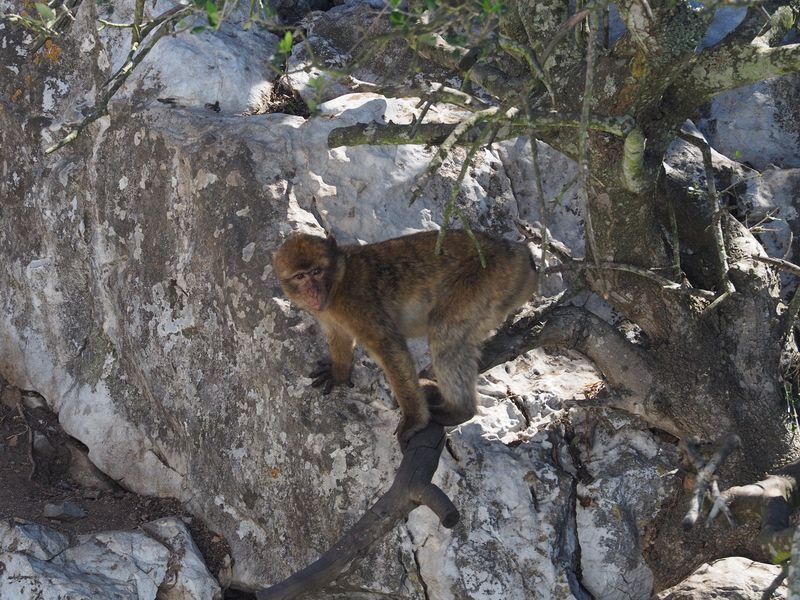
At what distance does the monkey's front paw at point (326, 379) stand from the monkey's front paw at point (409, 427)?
0.57 m

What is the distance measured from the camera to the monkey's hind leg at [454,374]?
188 inches

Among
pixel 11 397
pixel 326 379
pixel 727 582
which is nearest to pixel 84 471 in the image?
pixel 11 397

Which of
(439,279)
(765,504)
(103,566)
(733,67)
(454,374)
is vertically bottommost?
(103,566)

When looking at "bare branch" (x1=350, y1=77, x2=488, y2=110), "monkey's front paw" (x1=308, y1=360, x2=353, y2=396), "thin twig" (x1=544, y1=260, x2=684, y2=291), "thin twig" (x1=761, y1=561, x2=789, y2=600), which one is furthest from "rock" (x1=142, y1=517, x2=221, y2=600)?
"thin twig" (x1=761, y1=561, x2=789, y2=600)

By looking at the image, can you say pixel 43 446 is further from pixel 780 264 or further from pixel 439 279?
pixel 780 264

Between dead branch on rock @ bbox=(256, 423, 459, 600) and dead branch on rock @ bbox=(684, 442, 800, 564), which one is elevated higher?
dead branch on rock @ bbox=(684, 442, 800, 564)

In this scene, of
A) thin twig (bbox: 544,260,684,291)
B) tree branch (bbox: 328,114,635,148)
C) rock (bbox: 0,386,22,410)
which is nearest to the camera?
tree branch (bbox: 328,114,635,148)

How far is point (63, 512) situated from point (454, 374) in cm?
247

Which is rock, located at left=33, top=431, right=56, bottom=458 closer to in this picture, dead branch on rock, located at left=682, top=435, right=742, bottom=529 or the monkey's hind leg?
the monkey's hind leg

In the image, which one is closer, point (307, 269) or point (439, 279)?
point (307, 269)

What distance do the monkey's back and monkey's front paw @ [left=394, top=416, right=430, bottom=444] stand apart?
1.79 ft

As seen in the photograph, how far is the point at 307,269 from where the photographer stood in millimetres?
4773

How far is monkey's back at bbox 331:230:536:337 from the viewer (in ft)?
16.1

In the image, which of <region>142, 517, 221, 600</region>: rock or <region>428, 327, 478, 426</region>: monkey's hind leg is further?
<region>142, 517, 221, 600</region>: rock
